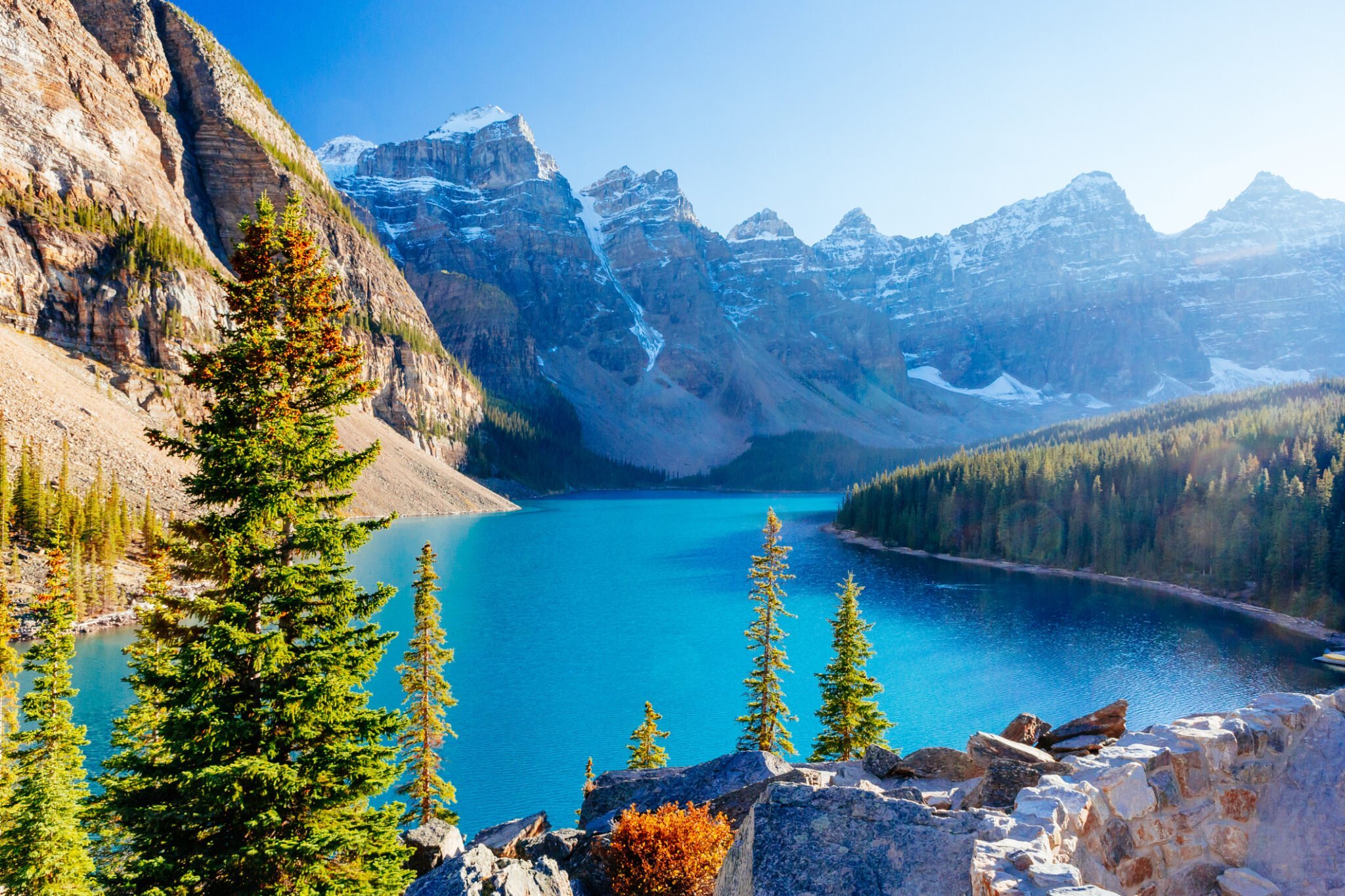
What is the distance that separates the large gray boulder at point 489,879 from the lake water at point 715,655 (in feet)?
65.0

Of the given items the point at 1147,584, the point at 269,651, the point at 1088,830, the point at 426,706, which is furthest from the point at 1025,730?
the point at 1147,584

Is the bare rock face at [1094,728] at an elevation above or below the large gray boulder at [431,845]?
above

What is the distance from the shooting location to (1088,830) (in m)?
6.88

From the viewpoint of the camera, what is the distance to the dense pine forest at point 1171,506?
73.3 m

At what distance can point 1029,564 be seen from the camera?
100 meters

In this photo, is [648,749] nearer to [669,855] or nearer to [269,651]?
[669,855]

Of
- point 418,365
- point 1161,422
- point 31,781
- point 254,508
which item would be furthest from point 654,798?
point 418,365

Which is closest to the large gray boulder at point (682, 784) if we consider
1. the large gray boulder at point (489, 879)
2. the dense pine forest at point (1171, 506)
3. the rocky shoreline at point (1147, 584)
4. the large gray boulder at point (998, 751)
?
the large gray boulder at point (489, 879)

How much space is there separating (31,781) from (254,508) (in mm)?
13212

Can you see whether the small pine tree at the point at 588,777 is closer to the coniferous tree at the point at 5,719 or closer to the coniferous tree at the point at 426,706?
the coniferous tree at the point at 426,706

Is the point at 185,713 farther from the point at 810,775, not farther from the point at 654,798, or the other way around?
the point at 810,775

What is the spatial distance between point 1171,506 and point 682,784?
100981 millimetres

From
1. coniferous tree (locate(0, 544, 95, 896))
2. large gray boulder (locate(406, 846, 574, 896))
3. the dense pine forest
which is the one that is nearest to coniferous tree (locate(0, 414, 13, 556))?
coniferous tree (locate(0, 544, 95, 896))

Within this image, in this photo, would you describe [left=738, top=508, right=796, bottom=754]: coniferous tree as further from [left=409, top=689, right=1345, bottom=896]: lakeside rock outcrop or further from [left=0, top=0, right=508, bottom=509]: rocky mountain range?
[left=0, top=0, right=508, bottom=509]: rocky mountain range
